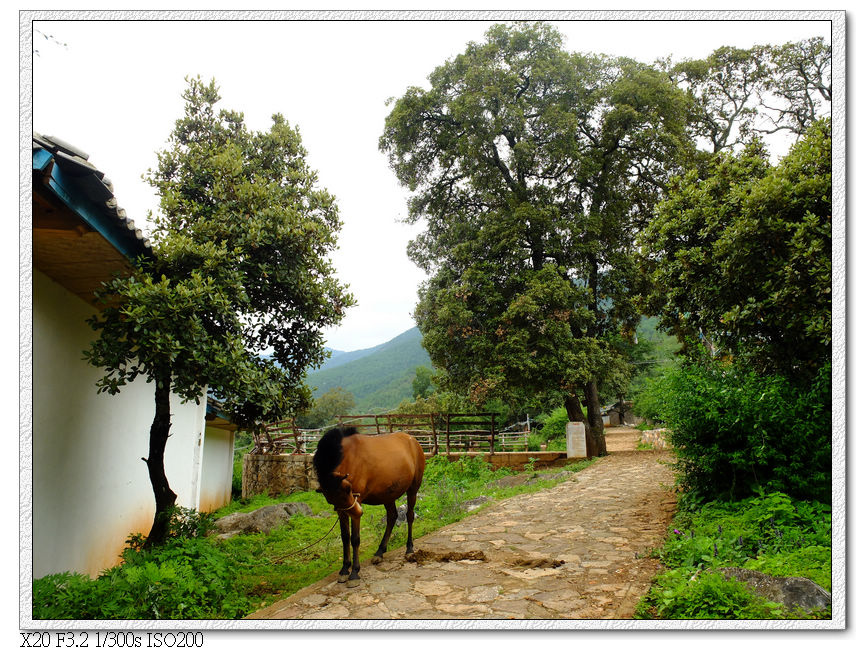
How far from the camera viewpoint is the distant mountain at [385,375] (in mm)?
10586

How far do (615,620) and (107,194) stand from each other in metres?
4.27

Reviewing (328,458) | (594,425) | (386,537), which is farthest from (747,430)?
(594,425)

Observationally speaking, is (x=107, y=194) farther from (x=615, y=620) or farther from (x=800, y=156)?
(x=800, y=156)

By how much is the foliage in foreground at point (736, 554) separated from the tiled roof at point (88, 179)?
4346mm

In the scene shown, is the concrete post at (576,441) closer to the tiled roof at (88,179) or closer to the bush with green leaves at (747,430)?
the bush with green leaves at (747,430)

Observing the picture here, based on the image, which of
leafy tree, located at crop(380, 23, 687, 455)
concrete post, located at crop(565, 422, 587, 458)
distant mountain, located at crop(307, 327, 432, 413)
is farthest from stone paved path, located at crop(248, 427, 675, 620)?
concrete post, located at crop(565, 422, 587, 458)

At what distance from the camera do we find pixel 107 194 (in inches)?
136

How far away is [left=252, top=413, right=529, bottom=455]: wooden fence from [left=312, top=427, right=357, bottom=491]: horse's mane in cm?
583

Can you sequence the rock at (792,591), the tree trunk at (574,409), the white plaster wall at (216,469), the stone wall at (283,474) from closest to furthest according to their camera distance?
the rock at (792,591), the tree trunk at (574,409), the white plaster wall at (216,469), the stone wall at (283,474)

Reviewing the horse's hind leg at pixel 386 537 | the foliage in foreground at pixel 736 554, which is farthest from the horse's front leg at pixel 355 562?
the foliage in foreground at pixel 736 554

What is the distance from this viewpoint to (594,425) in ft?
44.5

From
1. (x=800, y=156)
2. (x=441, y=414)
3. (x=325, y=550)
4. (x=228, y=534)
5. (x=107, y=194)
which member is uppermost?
(x=800, y=156)

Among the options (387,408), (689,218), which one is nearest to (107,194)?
(689,218)

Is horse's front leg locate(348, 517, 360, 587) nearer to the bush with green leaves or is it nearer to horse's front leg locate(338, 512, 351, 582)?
horse's front leg locate(338, 512, 351, 582)
